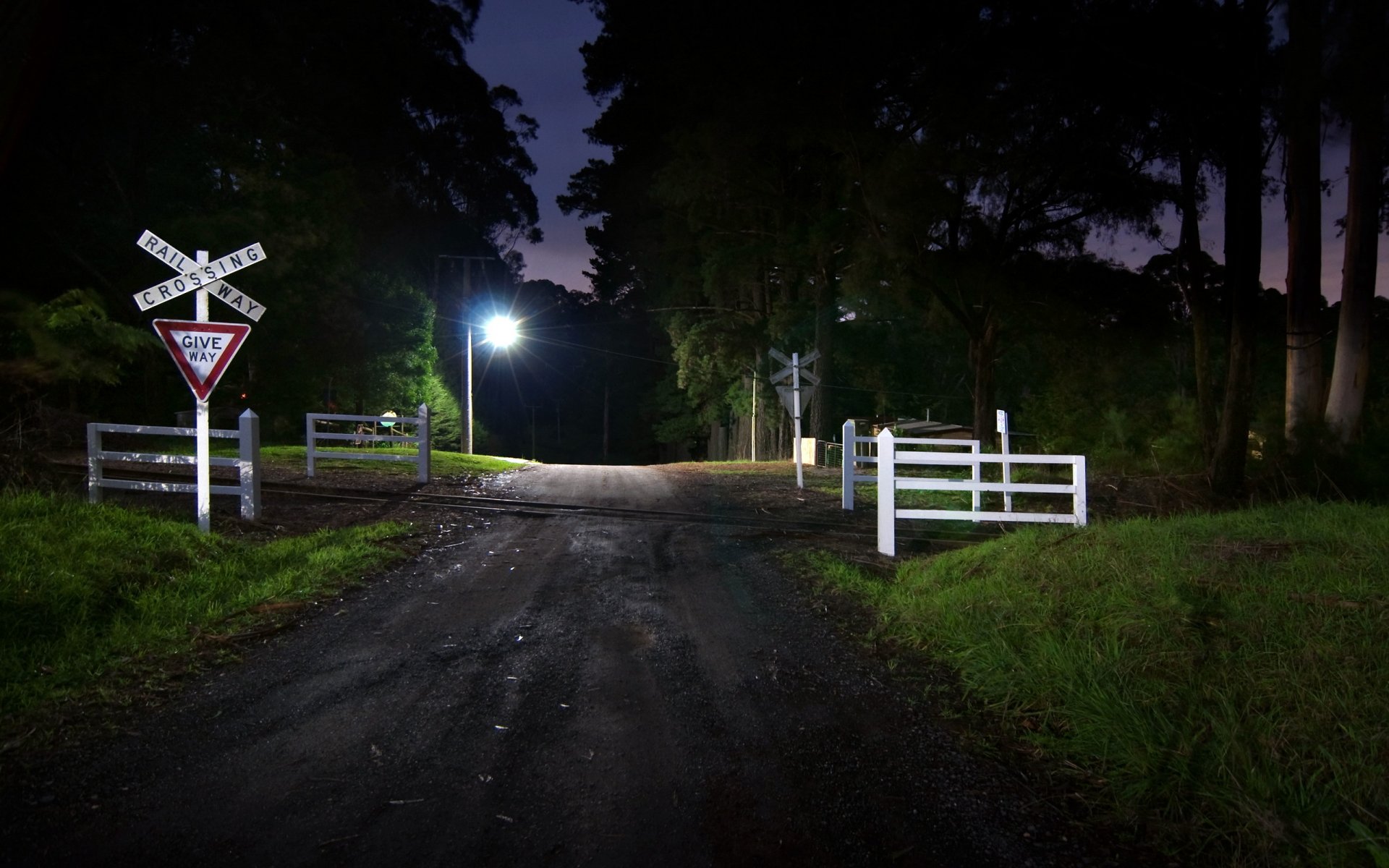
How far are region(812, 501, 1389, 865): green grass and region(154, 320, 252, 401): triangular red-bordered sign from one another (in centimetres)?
664

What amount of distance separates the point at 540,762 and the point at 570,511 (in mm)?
8089

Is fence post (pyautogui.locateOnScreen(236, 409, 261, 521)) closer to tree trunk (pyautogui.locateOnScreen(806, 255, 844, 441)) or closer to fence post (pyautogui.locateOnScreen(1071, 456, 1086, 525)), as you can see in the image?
fence post (pyautogui.locateOnScreen(1071, 456, 1086, 525))

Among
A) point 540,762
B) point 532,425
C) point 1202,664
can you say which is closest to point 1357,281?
point 1202,664

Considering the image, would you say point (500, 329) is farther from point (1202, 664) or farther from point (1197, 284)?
point (1202, 664)

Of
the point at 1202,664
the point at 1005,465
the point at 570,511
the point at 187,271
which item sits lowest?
the point at 1202,664

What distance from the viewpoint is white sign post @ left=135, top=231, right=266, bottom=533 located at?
8414mm

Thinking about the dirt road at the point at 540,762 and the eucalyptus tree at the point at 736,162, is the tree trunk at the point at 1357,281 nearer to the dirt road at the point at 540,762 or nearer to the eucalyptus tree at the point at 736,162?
the eucalyptus tree at the point at 736,162

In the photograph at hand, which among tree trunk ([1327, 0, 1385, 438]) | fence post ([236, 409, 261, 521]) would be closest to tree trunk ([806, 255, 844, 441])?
tree trunk ([1327, 0, 1385, 438])

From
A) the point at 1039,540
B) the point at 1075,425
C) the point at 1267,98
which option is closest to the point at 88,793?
the point at 1039,540

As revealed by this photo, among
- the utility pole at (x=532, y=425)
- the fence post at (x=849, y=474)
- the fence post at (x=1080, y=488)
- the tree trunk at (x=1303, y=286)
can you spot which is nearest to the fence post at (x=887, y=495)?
the fence post at (x=1080, y=488)

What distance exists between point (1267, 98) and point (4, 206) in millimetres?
24380

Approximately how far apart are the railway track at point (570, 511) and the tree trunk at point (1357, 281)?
7067mm

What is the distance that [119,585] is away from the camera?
6.38m

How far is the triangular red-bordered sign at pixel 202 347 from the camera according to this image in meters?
8.40
